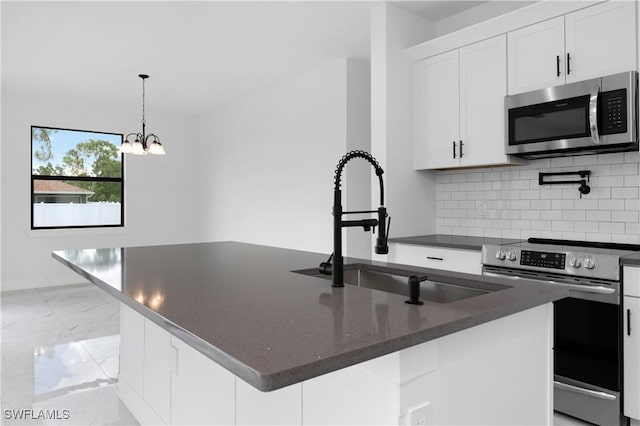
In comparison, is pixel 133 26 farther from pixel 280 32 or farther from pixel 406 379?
pixel 406 379

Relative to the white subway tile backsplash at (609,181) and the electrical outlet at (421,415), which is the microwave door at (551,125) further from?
the electrical outlet at (421,415)

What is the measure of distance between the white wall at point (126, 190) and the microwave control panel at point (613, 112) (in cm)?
599

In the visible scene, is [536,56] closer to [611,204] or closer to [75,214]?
[611,204]

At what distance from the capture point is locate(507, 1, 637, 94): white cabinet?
2.40m

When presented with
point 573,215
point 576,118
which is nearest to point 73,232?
point 573,215

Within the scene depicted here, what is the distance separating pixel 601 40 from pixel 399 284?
6.29 ft

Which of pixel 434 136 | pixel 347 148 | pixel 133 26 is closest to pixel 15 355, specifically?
pixel 133 26

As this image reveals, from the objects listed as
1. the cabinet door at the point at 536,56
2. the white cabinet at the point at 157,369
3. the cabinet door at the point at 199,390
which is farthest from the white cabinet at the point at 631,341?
the white cabinet at the point at 157,369

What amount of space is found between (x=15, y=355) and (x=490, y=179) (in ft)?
12.5

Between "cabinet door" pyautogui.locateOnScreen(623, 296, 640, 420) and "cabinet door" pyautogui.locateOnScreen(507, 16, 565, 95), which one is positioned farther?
"cabinet door" pyautogui.locateOnScreen(507, 16, 565, 95)

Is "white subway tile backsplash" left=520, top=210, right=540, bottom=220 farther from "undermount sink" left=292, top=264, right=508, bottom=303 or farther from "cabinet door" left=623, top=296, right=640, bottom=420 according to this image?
"undermount sink" left=292, top=264, right=508, bottom=303

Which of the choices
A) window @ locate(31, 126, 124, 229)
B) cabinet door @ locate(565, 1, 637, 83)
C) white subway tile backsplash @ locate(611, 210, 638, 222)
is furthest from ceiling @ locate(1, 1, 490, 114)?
white subway tile backsplash @ locate(611, 210, 638, 222)

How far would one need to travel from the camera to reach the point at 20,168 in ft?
19.6

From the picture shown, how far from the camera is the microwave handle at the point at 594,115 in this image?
244 cm
